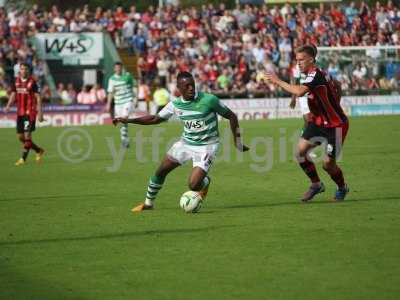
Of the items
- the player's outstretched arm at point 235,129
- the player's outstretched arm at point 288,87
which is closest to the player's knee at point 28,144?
the player's outstretched arm at point 235,129

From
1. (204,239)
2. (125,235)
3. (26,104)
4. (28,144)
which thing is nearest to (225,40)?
(26,104)

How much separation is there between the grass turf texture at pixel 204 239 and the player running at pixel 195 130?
521 mm

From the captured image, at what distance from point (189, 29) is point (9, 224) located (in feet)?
104

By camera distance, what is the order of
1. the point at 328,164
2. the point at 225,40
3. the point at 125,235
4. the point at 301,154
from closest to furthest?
the point at 125,235, the point at 328,164, the point at 301,154, the point at 225,40

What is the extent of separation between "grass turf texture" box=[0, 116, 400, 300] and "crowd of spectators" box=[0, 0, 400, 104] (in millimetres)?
21801

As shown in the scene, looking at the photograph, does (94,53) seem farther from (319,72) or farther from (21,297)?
(21,297)

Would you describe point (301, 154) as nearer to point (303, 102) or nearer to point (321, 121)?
point (321, 121)

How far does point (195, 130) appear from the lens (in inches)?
496

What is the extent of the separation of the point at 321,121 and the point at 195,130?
186 cm

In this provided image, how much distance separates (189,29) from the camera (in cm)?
4269

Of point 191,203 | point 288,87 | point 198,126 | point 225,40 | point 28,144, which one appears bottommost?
point 225,40

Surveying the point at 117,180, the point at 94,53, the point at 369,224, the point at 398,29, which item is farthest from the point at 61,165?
the point at 398,29

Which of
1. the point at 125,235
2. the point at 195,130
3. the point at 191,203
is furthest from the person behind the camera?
the point at 195,130

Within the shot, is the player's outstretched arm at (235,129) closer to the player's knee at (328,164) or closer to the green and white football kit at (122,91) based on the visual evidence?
the player's knee at (328,164)
